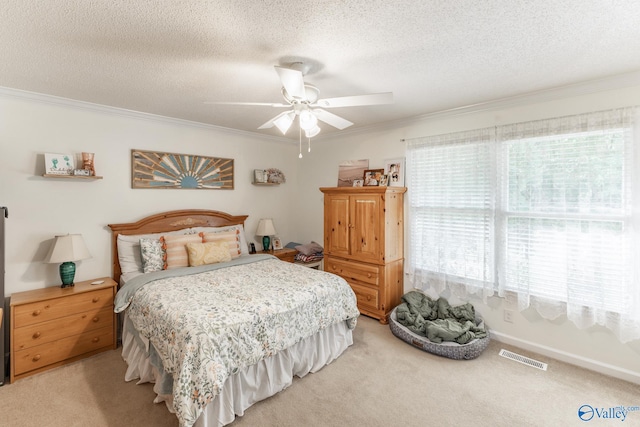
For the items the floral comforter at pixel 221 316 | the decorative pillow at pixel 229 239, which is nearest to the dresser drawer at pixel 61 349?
the floral comforter at pixel 221 316

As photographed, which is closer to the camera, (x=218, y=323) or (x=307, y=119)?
(x=218, y=323)

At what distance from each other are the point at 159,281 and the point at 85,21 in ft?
6.72

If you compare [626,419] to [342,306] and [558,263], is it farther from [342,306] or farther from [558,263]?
[342,306]

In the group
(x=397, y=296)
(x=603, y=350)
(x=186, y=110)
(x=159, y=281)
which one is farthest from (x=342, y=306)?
(x=186, y=110)

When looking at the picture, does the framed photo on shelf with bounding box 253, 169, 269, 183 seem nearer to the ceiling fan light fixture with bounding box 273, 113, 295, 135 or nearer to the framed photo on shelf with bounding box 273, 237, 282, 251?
the framed photo on shelf with bounding box 273, 237, 282, 251

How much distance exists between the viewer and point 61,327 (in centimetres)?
261

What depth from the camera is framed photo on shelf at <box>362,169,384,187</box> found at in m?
3.99

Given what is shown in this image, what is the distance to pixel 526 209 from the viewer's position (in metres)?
2.87

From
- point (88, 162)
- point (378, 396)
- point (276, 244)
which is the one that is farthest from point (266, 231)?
point (378, 396)

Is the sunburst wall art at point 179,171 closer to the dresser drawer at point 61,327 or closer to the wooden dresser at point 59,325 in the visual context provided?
the wooden dresser at point 59,325

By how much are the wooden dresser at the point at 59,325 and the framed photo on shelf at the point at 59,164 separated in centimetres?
114

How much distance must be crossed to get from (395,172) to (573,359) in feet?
8.55

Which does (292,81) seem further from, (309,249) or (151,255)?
(309,249)

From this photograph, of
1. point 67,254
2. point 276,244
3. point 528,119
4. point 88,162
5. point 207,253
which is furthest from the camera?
point 276,244
